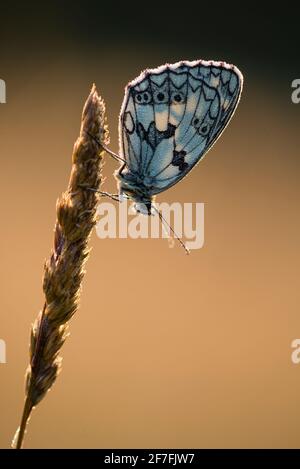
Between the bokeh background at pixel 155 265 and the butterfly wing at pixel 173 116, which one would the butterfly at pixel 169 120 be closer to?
the butterfly wing at pixel 173 116

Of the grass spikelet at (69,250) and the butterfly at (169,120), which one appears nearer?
the grass spikelet at (69,250)

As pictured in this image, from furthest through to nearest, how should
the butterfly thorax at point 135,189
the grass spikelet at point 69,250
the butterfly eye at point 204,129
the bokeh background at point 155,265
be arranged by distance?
the bokeh background at point 155,265, the butterfly eye at point 204,129, the butterfly thorax at point 135,189, the grass spikelet at point 69,250

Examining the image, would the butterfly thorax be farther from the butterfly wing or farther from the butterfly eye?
the butterfly eye

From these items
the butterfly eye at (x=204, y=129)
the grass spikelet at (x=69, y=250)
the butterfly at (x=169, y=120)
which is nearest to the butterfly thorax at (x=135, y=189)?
the butterfly at (x=169, y=120)

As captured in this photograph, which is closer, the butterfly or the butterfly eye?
the butterfly

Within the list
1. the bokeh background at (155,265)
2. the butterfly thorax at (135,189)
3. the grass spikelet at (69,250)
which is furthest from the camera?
the bokeh background at (155,265)

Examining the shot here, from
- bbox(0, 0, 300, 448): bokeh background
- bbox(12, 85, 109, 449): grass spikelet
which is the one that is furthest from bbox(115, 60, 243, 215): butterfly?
bbox(0, 0, 300, 448): bokeh background

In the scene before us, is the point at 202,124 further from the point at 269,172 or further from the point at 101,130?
the point at 269,172
